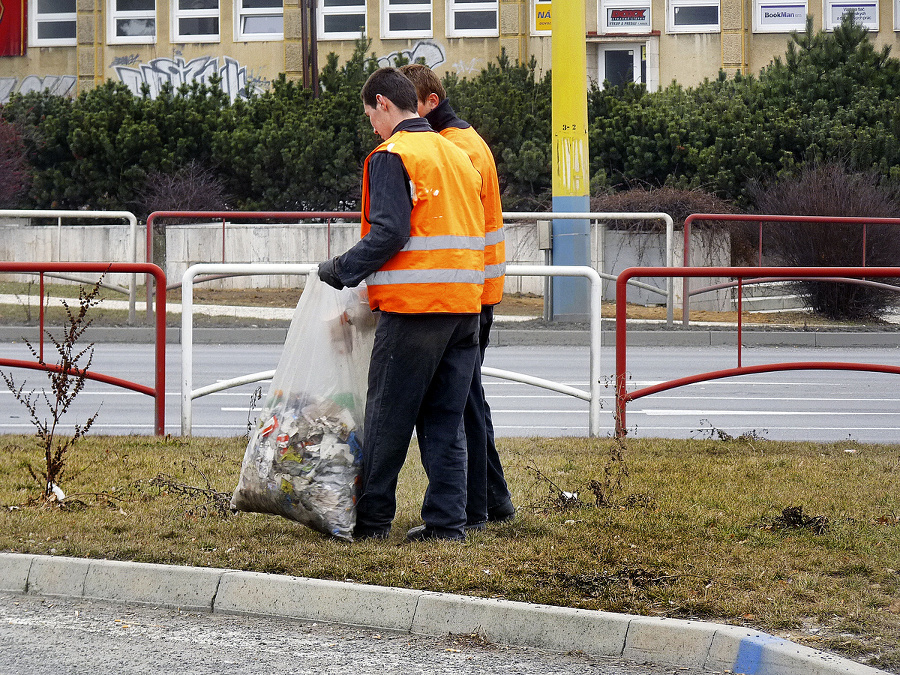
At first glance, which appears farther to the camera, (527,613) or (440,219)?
(440,219)

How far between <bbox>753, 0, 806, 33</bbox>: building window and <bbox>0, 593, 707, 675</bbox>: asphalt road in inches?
1208

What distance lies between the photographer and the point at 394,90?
541 cm

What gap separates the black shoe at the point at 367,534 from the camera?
18.2ft

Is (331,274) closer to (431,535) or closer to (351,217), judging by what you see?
(431,535)

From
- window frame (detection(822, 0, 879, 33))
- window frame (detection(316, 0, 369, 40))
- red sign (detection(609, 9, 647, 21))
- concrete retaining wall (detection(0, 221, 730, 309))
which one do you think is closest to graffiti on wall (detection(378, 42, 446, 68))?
window frame (detection(316, 0, 369, 40))

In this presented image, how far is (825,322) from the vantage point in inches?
659

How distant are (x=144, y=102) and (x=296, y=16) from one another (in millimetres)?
9108

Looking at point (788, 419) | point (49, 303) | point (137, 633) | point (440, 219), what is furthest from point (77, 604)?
point (49, 303)

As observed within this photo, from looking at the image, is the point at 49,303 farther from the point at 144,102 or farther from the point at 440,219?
the point at 144,102

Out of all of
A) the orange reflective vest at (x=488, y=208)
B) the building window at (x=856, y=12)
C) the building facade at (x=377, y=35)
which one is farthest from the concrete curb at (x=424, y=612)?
the building window at (x=856, y=12)

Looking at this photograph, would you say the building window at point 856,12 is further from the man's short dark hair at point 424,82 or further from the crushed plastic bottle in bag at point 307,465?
the crushed plastic bottle in bag at point 307,465

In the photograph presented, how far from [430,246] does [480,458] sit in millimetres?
1087

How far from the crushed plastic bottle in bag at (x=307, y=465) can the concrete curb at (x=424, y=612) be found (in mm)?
495

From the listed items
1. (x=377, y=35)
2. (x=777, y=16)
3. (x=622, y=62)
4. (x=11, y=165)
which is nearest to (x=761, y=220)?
(x=11, y=165)
